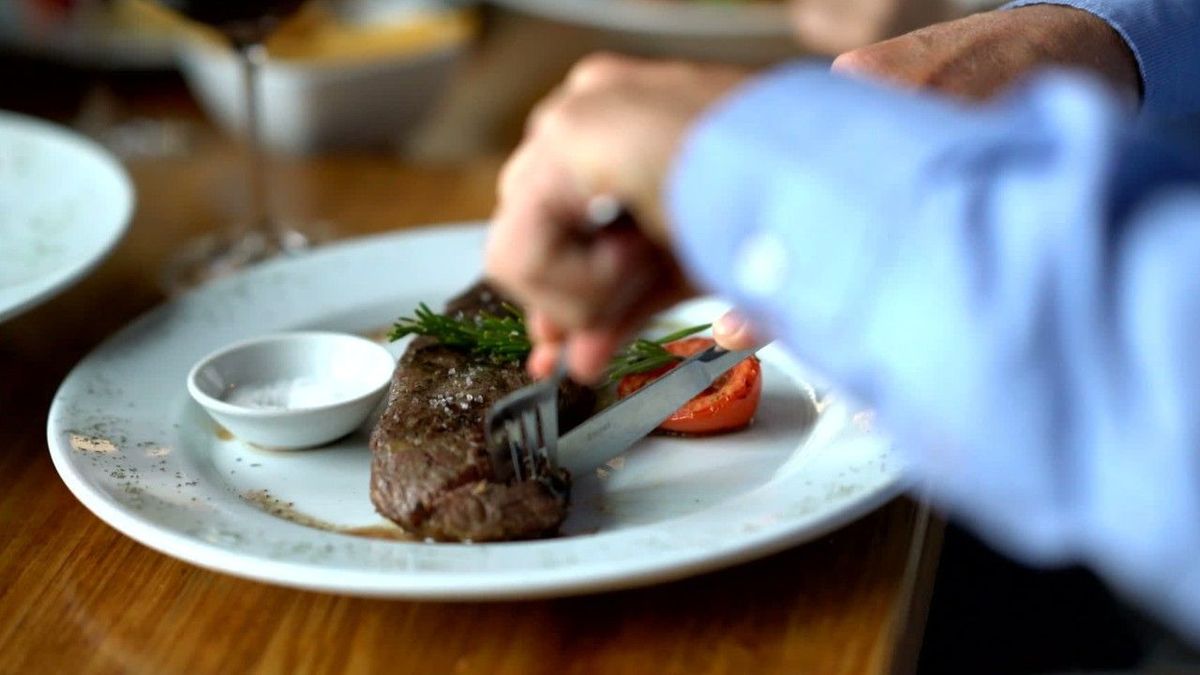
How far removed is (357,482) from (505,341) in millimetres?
193

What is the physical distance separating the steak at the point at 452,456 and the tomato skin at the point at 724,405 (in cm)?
11

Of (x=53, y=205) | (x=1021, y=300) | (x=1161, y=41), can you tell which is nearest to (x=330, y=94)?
(x=53, y=205)

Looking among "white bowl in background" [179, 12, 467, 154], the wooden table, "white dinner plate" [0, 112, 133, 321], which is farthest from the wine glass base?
the wooden table

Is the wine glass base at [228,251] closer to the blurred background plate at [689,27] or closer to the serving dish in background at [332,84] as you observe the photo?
the serving dish in background at [332,84]

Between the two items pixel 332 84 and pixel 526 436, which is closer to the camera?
pixel 526 436

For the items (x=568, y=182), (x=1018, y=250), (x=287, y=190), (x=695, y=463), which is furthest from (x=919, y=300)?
(x=287, y=190)

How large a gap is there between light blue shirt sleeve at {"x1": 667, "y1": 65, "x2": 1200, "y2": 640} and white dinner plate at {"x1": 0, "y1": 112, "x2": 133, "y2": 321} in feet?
2.86

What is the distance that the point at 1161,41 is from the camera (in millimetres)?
1188

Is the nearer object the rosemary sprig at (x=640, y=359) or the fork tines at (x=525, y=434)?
the fork tines at (x=525, y=434)

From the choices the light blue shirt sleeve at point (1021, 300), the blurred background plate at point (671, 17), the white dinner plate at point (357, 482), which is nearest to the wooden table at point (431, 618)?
the white dinner plate at point (357, 482)

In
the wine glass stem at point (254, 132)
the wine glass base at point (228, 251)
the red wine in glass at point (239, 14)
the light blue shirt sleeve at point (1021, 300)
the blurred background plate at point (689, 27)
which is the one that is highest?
the light blue shirt sleeve at point (1021, 300)

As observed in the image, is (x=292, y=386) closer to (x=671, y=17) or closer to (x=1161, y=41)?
(x=1161, y=41)

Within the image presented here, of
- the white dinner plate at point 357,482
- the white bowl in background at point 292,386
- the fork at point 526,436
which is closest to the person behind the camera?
the white dinner plate at point 357,482

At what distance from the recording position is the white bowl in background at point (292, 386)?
1122 millimetres
